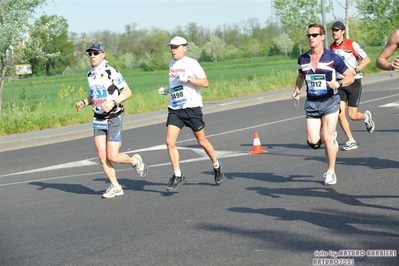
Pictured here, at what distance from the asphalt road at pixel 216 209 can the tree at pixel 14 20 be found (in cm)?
872

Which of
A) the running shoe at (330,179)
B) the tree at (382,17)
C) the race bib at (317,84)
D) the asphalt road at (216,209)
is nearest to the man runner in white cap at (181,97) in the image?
the asphalt road at (216,209)

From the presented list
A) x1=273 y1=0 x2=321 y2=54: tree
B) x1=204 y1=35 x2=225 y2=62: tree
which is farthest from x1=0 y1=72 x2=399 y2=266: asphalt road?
x1=204 y1=35 x2=225 y2=62: tree

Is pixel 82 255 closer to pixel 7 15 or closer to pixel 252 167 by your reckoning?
pixel 252 167

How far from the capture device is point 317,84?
9.74 metres

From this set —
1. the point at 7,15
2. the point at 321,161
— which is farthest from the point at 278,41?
the point at 321,161

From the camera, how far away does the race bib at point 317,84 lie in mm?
9680

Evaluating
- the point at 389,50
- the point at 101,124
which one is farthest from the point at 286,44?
the point at 389,50

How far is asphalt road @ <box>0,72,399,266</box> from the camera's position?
6.71 metres

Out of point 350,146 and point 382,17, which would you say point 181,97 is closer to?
point 350,146

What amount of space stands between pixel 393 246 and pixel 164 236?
218 centimetres

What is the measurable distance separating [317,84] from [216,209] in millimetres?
2107

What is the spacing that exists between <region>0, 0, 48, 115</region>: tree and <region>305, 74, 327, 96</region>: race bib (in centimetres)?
1617

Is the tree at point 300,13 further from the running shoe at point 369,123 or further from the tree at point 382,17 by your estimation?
the running shoe at point 369,123

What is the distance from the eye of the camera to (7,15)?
24719 millimetres
